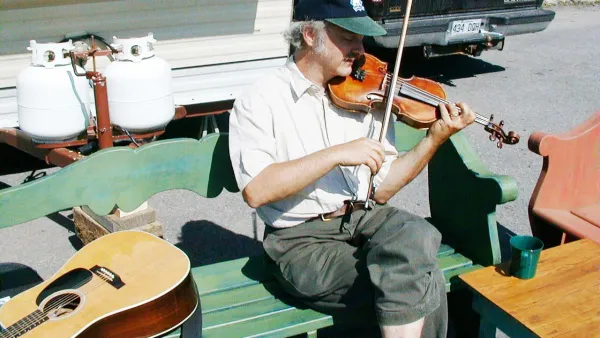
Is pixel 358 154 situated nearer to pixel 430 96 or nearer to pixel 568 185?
pixel 430 96

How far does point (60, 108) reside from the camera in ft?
12.1

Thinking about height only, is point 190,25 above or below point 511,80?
above

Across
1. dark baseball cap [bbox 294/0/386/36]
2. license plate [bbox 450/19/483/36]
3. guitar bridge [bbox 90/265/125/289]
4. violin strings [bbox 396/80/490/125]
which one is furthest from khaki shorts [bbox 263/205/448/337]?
license plate [bbox 450/19/483/36]

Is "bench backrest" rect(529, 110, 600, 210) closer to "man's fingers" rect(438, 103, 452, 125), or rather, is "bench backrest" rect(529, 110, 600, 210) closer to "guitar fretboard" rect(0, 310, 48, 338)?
"man's fingers" rect(438, 103, 452, 125)

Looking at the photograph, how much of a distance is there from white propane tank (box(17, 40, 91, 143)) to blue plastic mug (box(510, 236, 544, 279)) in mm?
2425

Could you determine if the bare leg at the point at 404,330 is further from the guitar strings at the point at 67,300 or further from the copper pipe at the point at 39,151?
the copper pipe at the point at 39,151

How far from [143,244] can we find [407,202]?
2.39 m

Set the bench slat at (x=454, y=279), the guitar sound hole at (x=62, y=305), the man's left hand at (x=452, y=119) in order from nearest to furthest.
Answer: the guitar sound hole at (x=62, y=305) → the man's left hand at (x=452, y=119) → the bench slat at (x=454, y=279)

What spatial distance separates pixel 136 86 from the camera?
381 cm

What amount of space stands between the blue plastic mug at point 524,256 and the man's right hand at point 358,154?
0.66 metres

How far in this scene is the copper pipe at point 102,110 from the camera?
3.58 meters

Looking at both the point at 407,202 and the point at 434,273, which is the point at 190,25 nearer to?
the point at 407,202

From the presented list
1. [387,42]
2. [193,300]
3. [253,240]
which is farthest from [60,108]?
[387,42]

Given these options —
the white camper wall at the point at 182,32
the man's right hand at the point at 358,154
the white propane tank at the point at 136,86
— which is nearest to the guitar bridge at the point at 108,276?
the man's right hand at the point at 358,154
